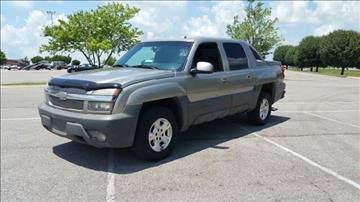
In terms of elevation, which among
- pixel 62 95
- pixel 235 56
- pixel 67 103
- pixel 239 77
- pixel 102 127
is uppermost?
pixel 235 56

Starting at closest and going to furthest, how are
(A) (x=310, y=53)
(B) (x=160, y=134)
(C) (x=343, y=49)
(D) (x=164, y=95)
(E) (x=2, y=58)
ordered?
(D) (x=164, y=95)
(B) (x=160, y=134)
(C) (x=343, y=49)
(A) (x=310, y=53)
(E) (x=2, y=58)

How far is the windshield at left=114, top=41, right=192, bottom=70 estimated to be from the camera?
233 inches

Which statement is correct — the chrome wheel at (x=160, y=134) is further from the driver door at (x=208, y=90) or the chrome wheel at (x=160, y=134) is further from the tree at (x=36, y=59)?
the tree at (x=36, y=59)

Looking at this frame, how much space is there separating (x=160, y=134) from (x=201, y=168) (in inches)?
31.0

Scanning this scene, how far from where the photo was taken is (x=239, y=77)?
696 cm

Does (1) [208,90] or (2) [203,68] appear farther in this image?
(1) [208,90]

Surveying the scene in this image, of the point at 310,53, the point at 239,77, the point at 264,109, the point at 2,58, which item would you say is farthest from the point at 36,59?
the point at 239,77

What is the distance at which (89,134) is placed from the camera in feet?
16.0

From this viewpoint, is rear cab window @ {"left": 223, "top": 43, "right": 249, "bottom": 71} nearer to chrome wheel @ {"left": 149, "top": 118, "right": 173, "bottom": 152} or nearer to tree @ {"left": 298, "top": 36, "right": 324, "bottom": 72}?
chrome wheel @ {"left": 149, "top": 118, "right": 173, "bottom": 152}

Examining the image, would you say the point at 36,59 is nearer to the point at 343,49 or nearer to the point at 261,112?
the point at 343,49

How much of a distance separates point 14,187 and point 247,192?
Answer: 2.78 meters

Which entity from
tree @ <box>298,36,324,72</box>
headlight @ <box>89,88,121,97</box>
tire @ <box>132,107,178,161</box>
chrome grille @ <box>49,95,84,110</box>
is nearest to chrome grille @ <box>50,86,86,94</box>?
chrome grille @ <box>49,95,84,110</box>

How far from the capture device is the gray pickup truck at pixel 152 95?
15.9 feet

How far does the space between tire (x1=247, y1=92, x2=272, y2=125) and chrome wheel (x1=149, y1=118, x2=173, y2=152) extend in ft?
9.36
